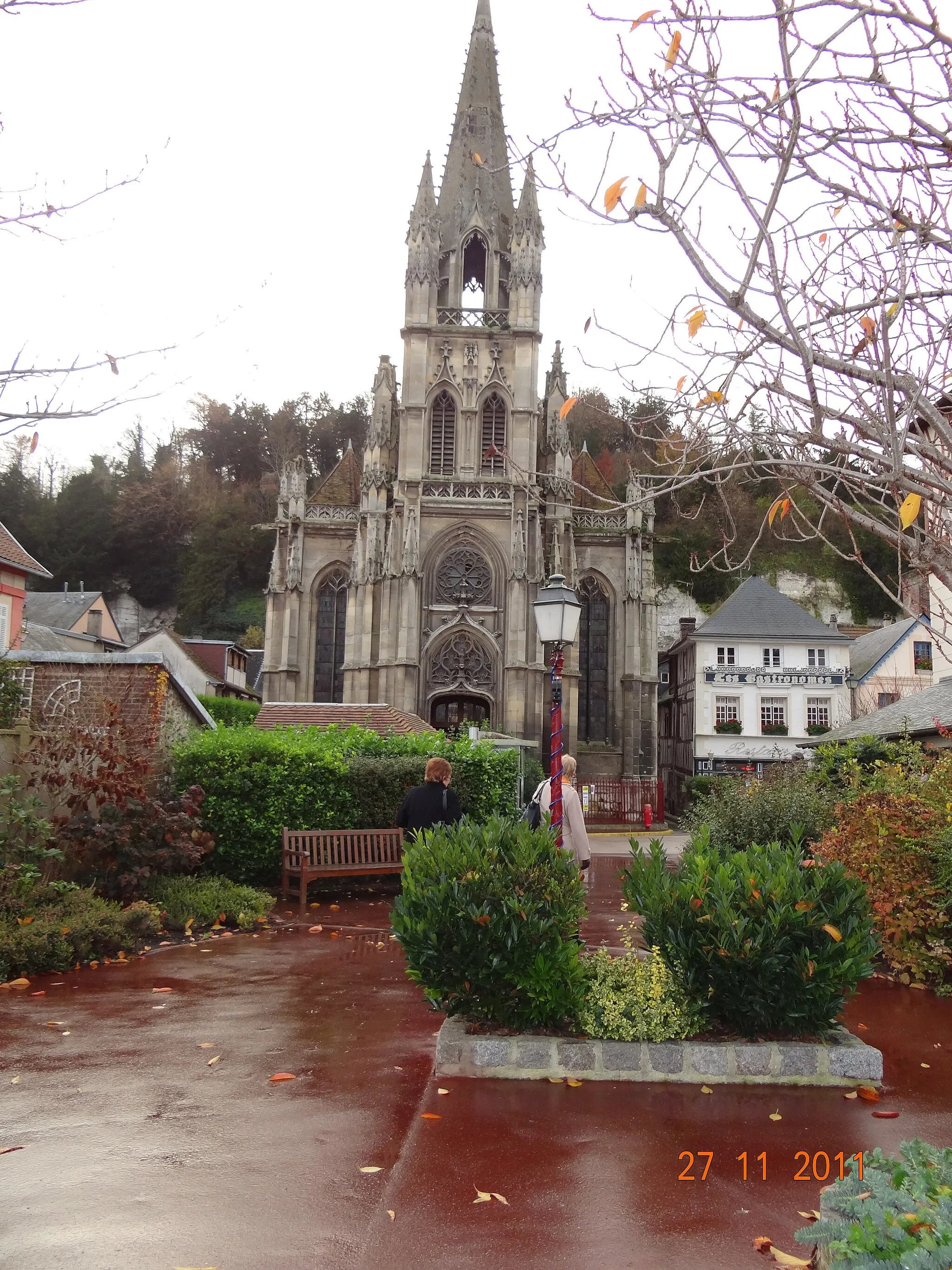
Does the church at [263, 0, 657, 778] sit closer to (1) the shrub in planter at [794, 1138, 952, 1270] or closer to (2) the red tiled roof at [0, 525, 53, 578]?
(2) the red tiled roof at [0, 525, 53, 578]

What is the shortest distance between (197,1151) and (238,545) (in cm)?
5556

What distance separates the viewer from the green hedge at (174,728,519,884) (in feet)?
41.6

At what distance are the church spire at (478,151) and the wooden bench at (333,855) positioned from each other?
30.5 metres

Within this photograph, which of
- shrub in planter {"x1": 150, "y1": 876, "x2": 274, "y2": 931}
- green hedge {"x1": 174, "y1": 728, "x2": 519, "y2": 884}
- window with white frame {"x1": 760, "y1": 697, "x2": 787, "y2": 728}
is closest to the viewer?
shrub in planter {"x1": 150, "y1": 876, "x2": 274, "y2": 931}

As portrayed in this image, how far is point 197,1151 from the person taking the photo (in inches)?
171

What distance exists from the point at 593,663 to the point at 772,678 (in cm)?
862

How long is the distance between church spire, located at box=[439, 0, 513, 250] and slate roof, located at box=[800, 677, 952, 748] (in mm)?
24606

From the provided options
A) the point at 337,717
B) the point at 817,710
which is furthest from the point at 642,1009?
the point at 817,710

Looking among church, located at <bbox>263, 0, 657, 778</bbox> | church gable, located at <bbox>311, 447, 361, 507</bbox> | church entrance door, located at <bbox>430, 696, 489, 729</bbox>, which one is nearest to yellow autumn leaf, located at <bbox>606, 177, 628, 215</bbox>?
church, located at <bbox>263, 0, 657, 778</bbox>

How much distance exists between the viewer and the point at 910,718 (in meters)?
18.0

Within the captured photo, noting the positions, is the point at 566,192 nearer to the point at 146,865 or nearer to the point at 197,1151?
the point at 197,1151

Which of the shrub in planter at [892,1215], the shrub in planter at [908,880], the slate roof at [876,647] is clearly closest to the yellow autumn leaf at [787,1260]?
the shrub in planter at [892,1215]

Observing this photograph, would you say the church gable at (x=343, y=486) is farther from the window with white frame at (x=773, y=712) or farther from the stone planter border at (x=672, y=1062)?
the stone planter border at (x=672, y=1062)

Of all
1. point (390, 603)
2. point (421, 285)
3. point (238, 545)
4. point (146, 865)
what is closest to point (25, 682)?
point (146, 865)
